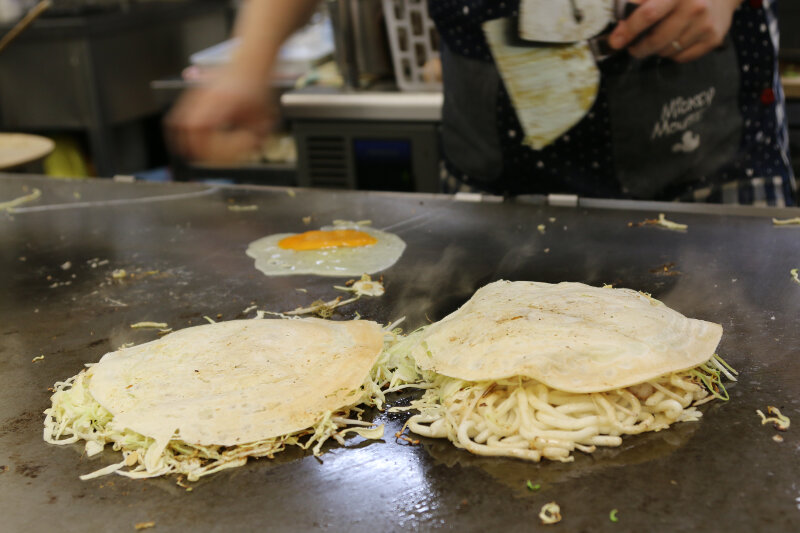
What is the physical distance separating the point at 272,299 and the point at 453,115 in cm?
121

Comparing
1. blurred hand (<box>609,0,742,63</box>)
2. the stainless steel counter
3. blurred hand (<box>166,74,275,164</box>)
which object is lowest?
the stainless steel counter

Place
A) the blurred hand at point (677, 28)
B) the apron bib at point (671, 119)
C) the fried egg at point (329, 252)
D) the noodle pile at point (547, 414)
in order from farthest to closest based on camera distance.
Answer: the apron bib at point (671, 119)
the blurred hand at point (677, 28)
the fried egg at point (329, 252)
the noodle pile at point (547, 414)

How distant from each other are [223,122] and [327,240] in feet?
1.62

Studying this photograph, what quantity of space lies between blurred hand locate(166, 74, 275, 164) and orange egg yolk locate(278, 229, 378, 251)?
312mm

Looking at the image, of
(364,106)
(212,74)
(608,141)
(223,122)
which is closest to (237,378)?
(223,122)

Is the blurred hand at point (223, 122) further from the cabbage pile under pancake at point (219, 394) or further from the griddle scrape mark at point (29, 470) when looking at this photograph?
the griddle scrape mark at point (29, 470)

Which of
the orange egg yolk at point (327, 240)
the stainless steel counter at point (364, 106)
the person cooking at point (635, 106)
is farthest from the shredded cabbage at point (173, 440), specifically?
the stainless steel counter at point (364, 106)

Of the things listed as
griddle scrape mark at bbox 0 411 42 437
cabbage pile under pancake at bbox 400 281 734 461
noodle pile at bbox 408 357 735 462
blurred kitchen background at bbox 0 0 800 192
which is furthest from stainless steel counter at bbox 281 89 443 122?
griddle scrape mark at bbox 0 411 42 437

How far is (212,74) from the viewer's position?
9.57ft

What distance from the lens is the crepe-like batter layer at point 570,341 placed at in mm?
1591

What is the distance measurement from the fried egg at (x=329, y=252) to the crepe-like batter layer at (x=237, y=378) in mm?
453

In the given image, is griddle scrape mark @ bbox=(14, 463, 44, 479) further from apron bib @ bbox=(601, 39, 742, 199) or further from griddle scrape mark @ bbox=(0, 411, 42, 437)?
apron bib @ bbox=(601, 39, 742, 199)

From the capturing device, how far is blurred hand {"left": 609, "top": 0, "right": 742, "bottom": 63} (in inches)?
99.8

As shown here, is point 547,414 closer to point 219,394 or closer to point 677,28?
point 219,394
